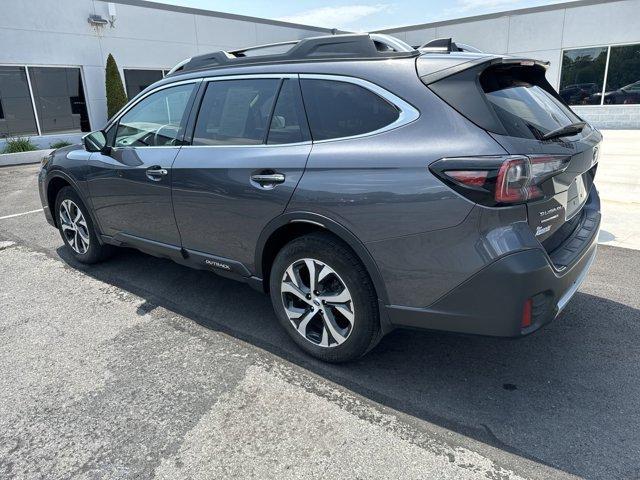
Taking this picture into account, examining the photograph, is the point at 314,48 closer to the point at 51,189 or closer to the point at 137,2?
the point at 51,189

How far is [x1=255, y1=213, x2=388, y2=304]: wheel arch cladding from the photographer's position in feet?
8.56

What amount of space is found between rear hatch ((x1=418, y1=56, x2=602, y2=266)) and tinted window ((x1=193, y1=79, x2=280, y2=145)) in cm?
107

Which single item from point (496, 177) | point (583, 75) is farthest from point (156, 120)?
point (583, 75)

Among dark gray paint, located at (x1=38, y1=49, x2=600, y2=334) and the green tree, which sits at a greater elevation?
the green tree

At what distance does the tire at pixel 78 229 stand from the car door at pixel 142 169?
34 centimetres

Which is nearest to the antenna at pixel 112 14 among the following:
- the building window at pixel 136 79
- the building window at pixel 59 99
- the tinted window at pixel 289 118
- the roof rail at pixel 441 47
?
the building window at pixel 136 79

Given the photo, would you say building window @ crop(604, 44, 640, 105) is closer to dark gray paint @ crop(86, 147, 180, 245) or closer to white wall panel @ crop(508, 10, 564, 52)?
white wall panel @ crop(508, 10, 564, 52)

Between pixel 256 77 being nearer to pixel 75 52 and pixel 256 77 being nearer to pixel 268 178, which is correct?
pixel 268 178

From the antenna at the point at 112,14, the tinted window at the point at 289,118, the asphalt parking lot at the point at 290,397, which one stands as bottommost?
the asphalt parking lot at the point at 290,397

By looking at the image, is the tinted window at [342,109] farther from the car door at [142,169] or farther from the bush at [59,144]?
the bush at [59,144]

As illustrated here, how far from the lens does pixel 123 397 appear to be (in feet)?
9.10

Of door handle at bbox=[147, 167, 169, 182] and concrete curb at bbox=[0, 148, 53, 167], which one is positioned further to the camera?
concrete curb at bbox=[0, 148, 53, 167]

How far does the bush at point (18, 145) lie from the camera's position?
1285 centimetres

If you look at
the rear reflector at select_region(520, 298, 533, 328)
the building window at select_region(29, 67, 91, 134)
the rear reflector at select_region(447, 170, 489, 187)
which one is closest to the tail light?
the rear reflector at select_region(447, 170, 489, 187)
